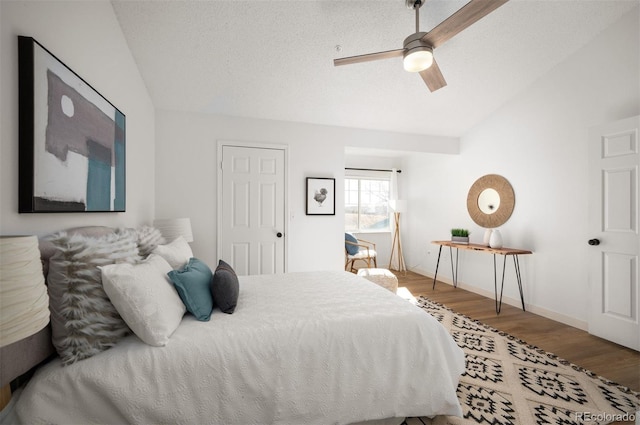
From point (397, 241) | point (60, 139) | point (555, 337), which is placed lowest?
point (555, 337)

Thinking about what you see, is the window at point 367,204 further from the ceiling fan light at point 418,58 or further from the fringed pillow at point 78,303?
the fringed pillow at point 78,303

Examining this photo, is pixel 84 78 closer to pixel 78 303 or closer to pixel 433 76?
pixel 78 303

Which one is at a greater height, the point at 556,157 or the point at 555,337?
the point at 556,157

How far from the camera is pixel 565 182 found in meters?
3.30

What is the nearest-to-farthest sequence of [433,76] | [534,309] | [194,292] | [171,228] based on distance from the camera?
1. [194,292]
2. [433,76]
3. [171,228]
4. [534,309]

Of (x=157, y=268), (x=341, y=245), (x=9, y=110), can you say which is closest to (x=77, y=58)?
(x=9, y=110)

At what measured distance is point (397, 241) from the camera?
237 inches

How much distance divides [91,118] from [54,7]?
0.57 metres

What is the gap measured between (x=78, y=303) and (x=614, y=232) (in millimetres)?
4080

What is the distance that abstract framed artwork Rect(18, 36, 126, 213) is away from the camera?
1.26m

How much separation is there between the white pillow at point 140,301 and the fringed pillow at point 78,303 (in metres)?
0.05

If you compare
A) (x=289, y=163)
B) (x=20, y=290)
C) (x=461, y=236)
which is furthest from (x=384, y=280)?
(x=20, y=290)

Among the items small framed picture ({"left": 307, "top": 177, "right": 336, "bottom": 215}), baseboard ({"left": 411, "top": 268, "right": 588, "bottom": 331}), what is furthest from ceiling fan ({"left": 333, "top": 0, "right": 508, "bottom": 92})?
baseboard ({"left": 411, "top": 268, "right": 588, "bottom": 331})

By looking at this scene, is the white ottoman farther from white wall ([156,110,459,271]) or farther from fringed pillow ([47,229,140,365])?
fringed pillow ([47,229,140,365])
